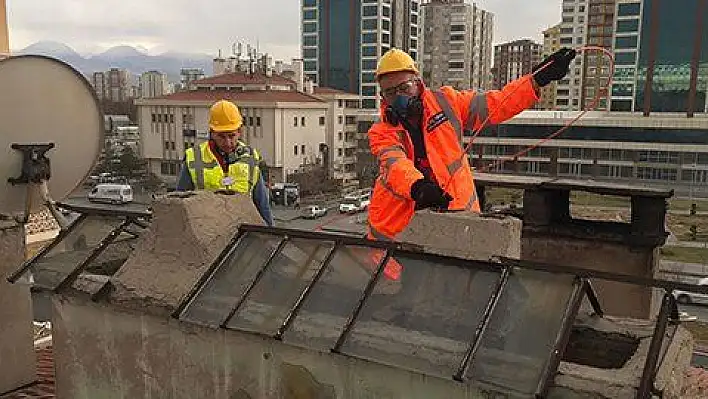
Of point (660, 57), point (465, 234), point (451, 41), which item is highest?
point (451, 41)

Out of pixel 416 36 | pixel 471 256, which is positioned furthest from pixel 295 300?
pixel 416 36

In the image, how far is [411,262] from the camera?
362 centimetres

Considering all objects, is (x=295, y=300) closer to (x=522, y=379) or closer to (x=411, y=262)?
(x=411, y=262)

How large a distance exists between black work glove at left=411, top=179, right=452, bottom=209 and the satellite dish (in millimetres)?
3506

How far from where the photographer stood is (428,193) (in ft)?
12.6

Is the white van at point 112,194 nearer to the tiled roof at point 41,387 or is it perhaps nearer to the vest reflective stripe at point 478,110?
the tiled roof at point 41,387

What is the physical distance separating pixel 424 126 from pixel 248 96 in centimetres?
4049

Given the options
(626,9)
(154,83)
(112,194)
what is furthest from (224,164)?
(154,83)

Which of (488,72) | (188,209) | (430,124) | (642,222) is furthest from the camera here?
(488,72)

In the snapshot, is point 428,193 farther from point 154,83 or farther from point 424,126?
point 154,83

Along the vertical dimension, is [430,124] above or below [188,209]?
above

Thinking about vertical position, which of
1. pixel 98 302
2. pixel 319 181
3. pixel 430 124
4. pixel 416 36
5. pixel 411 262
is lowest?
pixel 319 181

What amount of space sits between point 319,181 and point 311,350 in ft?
138

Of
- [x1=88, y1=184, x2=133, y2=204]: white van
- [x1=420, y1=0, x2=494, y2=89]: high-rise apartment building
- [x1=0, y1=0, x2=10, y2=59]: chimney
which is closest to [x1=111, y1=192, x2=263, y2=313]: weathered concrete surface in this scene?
[x1=0, y1=0, x2=10, y2=59]: chimney
